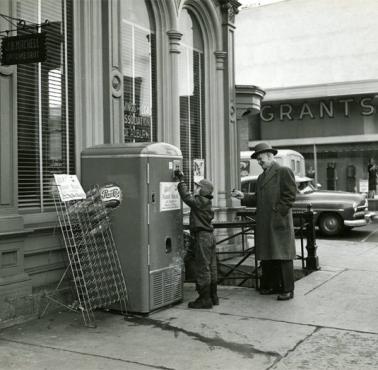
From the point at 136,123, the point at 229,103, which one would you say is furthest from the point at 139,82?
the point at 229,103

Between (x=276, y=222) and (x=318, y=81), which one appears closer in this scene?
(x=276, y=222)

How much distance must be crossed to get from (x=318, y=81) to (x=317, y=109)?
2.06 metres

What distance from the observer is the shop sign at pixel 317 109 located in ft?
91.3

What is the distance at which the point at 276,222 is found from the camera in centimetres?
721

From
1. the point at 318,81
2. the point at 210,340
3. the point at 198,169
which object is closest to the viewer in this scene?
the point at 210,340

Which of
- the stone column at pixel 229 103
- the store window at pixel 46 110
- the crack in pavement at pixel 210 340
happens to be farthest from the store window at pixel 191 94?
the crack in pavement at pixel 210 340

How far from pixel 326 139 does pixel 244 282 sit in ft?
68.7

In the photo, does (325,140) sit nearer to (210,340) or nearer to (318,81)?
(318,81)

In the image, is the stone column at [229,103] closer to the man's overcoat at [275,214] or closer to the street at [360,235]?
the man's overcoat at [275,214]

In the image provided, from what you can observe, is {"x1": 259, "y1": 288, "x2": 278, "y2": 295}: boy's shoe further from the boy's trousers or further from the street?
the street

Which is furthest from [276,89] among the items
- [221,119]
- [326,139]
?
[221,119]

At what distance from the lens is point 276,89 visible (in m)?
28.4

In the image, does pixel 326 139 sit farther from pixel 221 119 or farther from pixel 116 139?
pixel 116 139

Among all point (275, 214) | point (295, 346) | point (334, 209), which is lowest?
point (295, 346)
